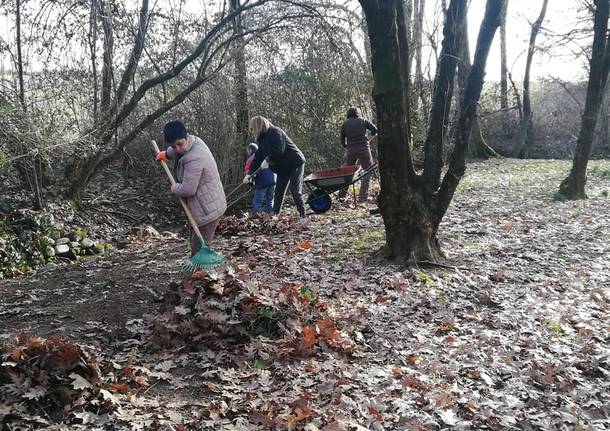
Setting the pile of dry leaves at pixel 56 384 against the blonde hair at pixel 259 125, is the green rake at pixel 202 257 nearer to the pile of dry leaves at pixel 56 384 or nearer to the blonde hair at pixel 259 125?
the pile of dry leaves at pixel 56 384

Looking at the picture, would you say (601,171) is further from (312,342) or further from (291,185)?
(312,342)

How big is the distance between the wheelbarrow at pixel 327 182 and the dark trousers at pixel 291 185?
0.63 metres

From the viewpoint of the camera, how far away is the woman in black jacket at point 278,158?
8.88 m

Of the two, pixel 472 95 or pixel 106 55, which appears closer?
pixel 472 95

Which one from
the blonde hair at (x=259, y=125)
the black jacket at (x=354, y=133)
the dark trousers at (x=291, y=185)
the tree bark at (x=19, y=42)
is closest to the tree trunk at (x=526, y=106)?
the black jacket at (x=354, y=133)

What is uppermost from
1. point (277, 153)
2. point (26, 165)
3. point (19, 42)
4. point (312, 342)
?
point (19, 42)

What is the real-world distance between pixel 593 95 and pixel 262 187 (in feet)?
27.1

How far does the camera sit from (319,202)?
10.7 m

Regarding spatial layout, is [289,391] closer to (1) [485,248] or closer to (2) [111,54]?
(1) [485,248]

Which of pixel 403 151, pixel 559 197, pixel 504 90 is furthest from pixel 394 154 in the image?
pixel 504 90

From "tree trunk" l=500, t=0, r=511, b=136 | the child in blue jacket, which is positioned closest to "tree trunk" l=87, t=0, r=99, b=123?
the child in blue jacket

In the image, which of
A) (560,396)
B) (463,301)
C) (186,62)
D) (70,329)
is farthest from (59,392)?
(186,62)

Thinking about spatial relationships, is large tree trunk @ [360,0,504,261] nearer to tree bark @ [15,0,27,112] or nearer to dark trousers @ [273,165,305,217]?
dark trousers @ [273,165,305,217]

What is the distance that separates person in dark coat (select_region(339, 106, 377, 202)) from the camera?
11.3 metres
